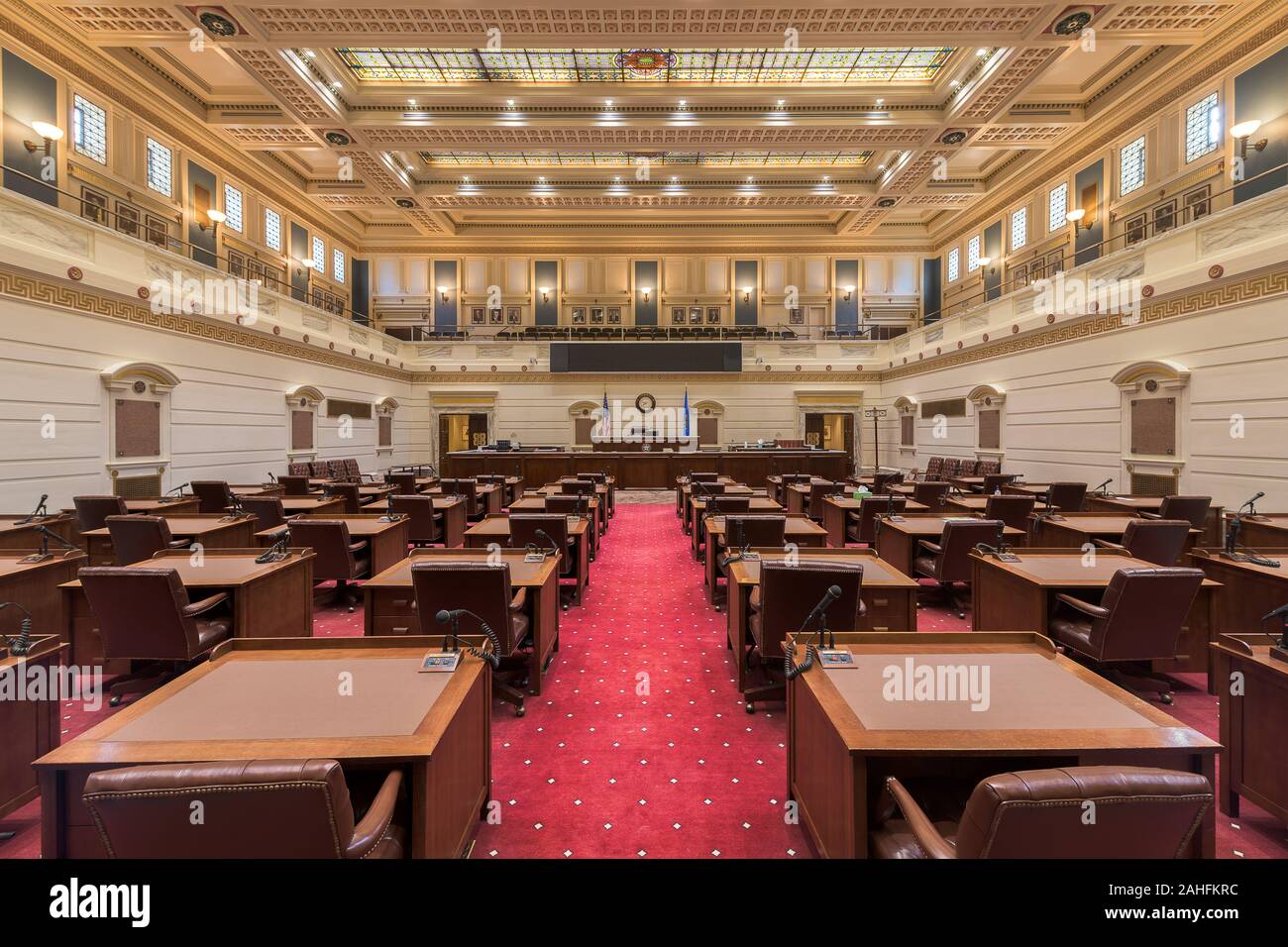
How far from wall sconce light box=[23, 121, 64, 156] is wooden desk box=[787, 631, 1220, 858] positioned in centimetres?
1245

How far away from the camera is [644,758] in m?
2.74

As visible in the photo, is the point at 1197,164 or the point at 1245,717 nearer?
the point at 1245,717

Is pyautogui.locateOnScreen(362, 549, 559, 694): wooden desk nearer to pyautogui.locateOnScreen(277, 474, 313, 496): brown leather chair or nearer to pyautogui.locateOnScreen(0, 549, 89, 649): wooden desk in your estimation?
pyautogui.locateOnScreen(0, 549, 89, 649): wooden desk

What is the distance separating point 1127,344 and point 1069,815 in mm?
10617

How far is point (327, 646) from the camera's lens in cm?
223

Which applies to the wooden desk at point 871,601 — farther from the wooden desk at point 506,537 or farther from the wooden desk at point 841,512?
the wooden desk at point 841,512

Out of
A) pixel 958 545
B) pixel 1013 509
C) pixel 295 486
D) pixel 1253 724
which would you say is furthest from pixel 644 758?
pixel 295 486

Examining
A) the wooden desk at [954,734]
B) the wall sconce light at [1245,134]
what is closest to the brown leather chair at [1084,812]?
the wooden desk at [954,734]

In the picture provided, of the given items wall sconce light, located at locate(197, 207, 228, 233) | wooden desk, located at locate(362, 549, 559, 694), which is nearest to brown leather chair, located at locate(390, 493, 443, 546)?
wooden desk, located at locate(362, 549, 559, 694)

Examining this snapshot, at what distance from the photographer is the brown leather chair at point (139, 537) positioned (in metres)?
4.16

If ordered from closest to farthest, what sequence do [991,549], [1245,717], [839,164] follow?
[1245,717] → [991,549] → [839,164]

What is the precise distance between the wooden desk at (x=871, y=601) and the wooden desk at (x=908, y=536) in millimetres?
1471
